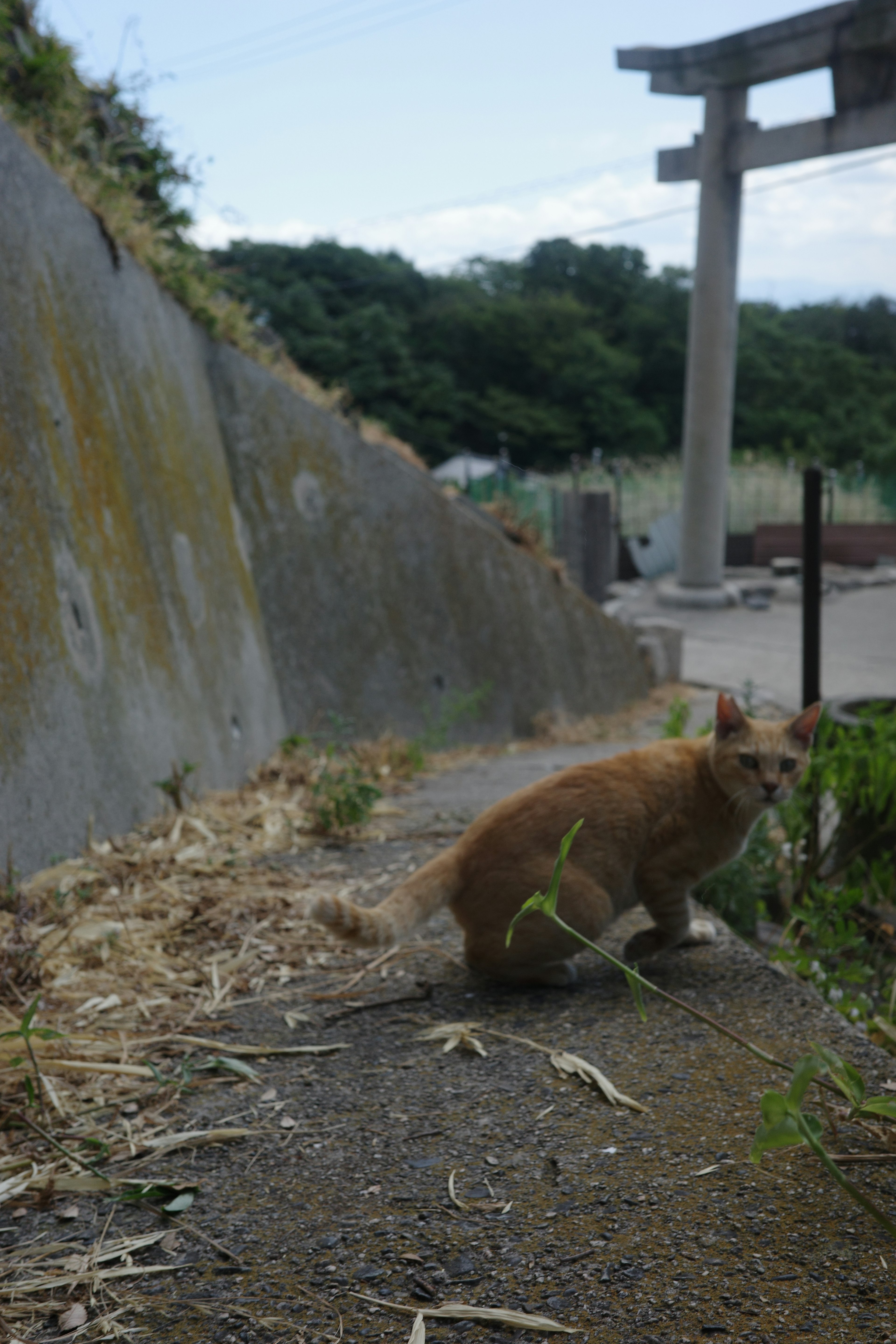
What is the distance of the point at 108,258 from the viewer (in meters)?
5.01

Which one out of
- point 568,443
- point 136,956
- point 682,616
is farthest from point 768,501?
point 136,956

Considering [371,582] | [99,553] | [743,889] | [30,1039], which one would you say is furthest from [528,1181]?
[371,582]

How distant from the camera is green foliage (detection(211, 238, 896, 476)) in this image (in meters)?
41.3

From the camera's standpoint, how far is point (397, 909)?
9.02 feet

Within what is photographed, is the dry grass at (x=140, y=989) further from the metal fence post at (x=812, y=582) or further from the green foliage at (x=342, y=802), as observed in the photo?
the metal fence post at (x=812, y=582)

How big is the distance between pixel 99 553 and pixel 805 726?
2884 millimetres

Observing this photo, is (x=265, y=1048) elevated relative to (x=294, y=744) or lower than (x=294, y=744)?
lower

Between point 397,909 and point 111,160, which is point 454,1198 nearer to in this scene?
point 397,909

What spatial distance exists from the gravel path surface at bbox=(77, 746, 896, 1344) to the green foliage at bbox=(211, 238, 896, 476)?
36498mm

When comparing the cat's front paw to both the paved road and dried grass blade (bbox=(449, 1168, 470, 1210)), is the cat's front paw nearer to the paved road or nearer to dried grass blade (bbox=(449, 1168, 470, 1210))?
dried grass blade (bbox=(449, 1168, 470, 1210))

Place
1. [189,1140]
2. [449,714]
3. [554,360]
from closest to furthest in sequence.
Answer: [189,1140] < [449,714] < [554,360]

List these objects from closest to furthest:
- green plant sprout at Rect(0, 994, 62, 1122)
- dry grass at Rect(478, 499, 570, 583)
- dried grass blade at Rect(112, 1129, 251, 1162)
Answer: green plant sprout at Rect(0, 994, 62, 1122), dried grass blade at Rect(112, 1129, 251, 1162), dry grass at Rect(478, 499, 570, 583)

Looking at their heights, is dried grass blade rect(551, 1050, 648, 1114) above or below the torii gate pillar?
below

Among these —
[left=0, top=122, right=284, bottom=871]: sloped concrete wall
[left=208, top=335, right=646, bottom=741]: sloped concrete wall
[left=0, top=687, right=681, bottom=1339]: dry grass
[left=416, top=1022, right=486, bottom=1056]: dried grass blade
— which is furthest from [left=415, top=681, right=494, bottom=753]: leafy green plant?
[left=416, top=1022, right=486, bottom=1056]: dried grass blade
